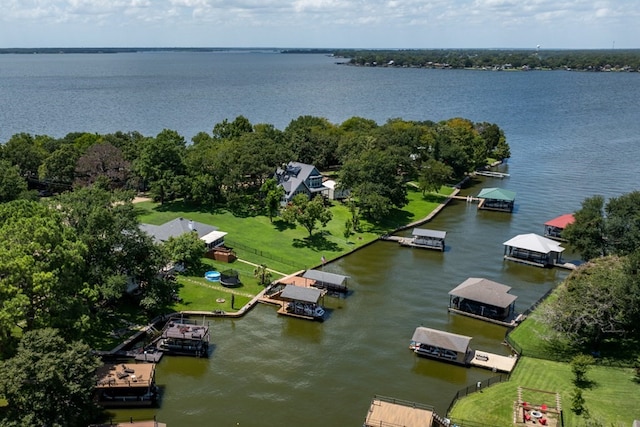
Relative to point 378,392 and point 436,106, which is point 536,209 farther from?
point 436,106

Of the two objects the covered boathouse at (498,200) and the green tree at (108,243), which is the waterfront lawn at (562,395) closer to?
the green tree at (108,243)

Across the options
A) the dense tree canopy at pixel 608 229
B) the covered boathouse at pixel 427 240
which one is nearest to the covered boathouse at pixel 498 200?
the covered boathouse at pixel 427 240

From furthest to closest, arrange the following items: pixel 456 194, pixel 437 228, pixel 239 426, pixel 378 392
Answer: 1. pixel 456 194
2. pixel 437 228
3. pixel 378 392
4. pixel 239 426

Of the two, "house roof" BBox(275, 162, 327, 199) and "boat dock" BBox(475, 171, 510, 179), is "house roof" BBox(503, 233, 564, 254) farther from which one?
"boat dock" BBox(475, 171, 510, 179)

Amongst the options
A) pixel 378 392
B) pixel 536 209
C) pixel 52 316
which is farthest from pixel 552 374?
pixel 536 209

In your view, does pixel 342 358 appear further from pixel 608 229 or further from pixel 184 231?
pixel 608 229

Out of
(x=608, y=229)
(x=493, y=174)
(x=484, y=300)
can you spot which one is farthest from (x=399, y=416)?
(x=493, y=174)

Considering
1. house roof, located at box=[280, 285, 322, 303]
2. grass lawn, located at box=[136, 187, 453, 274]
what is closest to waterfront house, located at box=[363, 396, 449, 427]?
house roof, located at box=[280, 285, 322, 303]
